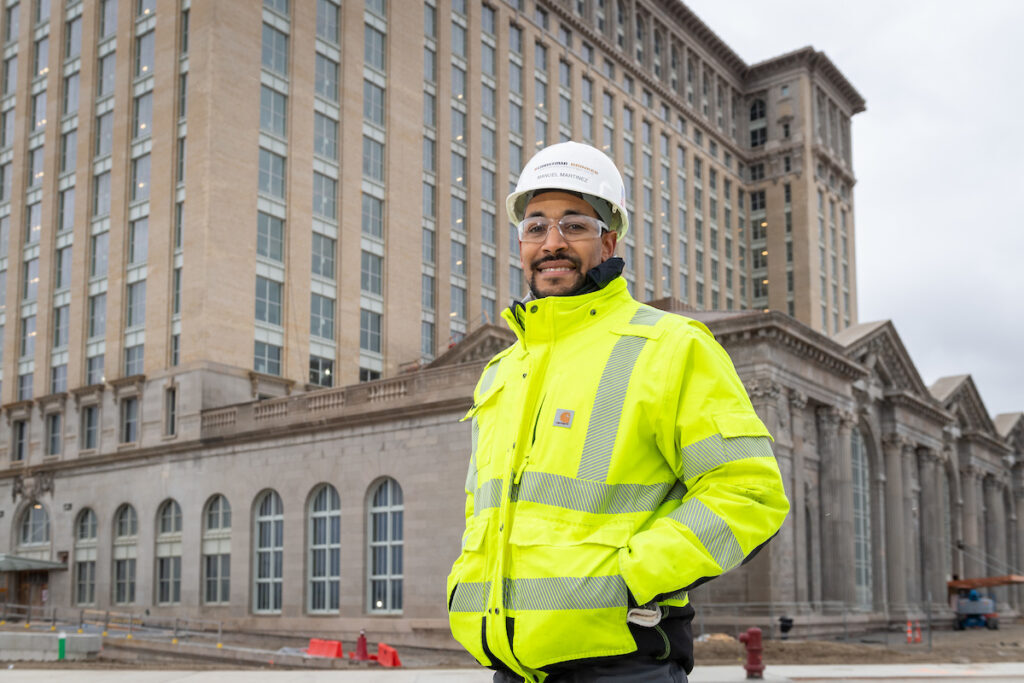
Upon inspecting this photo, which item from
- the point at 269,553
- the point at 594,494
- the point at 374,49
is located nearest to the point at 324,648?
the point at 269,553

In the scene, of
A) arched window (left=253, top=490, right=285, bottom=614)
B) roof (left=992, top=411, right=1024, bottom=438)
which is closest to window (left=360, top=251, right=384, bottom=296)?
arched window (left=253, top=490, right=285, bottom=614)

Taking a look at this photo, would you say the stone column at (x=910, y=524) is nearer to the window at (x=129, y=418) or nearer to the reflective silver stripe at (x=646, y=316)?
the window at (x=129, y=418)

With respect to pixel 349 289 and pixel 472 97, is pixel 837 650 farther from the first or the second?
pixel 472 97

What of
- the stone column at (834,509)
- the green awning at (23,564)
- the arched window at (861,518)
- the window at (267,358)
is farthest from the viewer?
the arched window at (861,518)

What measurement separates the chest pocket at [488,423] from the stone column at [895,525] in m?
52.0

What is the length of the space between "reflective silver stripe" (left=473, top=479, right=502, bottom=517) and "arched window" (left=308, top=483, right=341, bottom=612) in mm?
35191

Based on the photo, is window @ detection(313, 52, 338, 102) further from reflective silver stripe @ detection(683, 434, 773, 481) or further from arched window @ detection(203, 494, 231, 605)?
reflective silver stripe @ detection(683, 434, 773, 481)

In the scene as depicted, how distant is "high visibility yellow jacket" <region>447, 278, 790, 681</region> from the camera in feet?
10.4

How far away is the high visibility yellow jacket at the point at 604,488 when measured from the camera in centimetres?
316

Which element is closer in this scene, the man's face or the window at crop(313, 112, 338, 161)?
the man's face

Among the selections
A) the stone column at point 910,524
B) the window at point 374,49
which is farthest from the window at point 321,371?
the stone column at point 910,524

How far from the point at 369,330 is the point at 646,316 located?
161 feet

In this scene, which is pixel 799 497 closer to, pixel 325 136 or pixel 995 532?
pixel 325 136

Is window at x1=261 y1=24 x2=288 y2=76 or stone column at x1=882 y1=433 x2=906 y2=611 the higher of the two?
window at x1=261 y1=24 x2=288 y2=76
